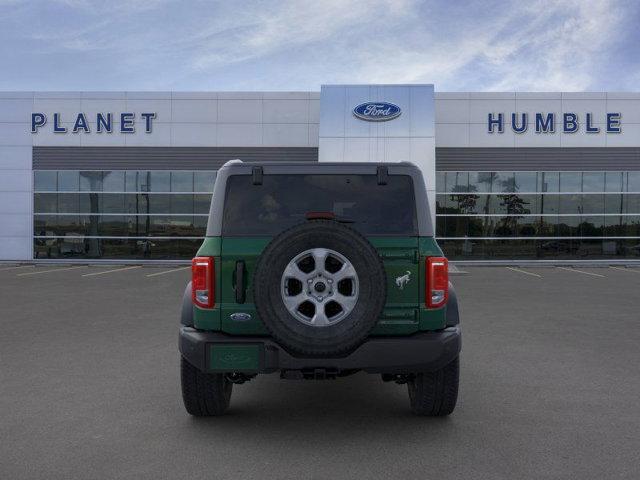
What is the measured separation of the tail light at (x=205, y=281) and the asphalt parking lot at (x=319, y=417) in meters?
1.00

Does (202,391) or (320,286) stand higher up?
(320,286)

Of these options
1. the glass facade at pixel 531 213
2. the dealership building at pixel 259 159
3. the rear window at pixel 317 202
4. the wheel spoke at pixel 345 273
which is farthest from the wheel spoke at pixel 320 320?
the glass facade at pixel 531 213

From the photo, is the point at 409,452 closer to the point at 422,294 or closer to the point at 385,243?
the point at 422,294

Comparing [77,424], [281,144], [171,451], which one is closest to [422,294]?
[171,451]

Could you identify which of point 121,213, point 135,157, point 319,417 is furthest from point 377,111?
point 319,417

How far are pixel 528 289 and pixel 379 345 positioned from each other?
11765 millimetres

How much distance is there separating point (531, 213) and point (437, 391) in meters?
22.7

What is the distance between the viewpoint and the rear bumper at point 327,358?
145 inches

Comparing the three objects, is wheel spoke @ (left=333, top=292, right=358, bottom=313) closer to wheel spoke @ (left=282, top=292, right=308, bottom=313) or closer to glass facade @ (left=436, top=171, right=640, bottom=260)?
wheel spoke @ (left=282, top=292, right=308, bottom=313)

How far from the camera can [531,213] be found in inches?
990

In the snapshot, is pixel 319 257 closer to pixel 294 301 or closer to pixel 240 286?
pixel 294 301

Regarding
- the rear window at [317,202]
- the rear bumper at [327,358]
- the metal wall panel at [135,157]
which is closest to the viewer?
the rear bumper at [327,358]

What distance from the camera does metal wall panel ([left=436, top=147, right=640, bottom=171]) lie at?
25.0m

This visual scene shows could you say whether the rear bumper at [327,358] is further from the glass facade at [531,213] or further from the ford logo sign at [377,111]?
the glass facade at [531,213]
